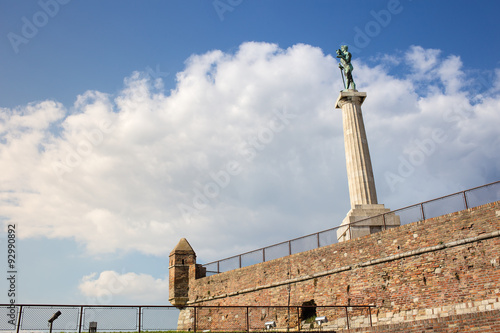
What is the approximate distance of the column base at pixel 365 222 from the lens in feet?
66.7

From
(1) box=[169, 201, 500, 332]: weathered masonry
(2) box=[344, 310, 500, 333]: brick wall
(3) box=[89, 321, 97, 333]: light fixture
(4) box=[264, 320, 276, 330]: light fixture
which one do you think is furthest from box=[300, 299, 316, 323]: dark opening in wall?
(3) box=[89, 321, 97, 333]: light fixture

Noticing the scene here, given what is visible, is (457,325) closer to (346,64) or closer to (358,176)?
(358,176)

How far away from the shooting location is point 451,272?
15492 millimetres

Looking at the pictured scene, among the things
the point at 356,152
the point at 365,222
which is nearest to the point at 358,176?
the point at 356,152

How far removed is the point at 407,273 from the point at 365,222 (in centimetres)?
423

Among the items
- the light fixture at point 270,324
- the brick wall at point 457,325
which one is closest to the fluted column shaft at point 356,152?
the light fixture at point 270,324

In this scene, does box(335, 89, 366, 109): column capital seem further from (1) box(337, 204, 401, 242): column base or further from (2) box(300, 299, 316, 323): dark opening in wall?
(2) box(300, 299, 316, 323): dark opening in wall

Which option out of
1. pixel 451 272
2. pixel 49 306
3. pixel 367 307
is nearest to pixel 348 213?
pixel 367 307

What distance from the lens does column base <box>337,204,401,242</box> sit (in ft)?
66.7

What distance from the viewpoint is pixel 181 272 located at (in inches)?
1105

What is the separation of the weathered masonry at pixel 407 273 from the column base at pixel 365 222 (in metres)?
1.40

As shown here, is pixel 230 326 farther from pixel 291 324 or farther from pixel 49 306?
pixel 49 306

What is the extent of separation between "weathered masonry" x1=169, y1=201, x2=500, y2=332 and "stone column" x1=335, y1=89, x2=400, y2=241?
5.92 feet

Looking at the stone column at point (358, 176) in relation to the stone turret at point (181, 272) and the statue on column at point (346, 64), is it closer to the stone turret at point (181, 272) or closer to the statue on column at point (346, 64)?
the statue on column at point (346, 64)
